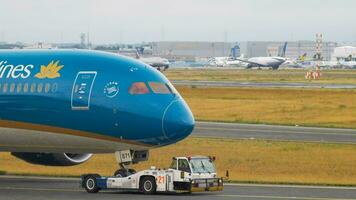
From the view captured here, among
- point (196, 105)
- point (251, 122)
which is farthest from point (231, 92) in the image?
point (251, 122)

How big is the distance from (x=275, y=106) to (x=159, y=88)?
52.4 m

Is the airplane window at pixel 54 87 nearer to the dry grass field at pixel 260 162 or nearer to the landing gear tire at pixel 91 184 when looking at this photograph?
the landing gear tire at pixel 91 184

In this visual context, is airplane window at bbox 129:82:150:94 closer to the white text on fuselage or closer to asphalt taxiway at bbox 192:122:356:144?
the white text on fuselage

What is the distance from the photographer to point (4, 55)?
42.9 metres

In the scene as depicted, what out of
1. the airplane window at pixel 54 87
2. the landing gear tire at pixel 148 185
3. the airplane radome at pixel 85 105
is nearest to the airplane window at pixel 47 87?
the airplane radome at pixel 85 105

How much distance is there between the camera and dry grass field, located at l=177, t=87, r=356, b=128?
269ft

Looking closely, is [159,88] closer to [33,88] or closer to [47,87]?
[47,87]

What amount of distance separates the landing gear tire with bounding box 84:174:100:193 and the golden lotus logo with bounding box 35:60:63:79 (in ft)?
13.1

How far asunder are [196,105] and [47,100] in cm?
5236

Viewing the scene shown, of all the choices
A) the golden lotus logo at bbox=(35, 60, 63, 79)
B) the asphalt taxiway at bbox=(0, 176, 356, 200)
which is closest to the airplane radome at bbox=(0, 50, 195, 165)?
the golden lotus logo at bbox=(35, 60, 63, 79)

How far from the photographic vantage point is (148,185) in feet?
126

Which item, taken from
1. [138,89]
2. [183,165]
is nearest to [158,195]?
[183,165]

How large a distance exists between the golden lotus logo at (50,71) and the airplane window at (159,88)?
3.66m

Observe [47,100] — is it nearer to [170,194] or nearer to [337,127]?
[170,194]
